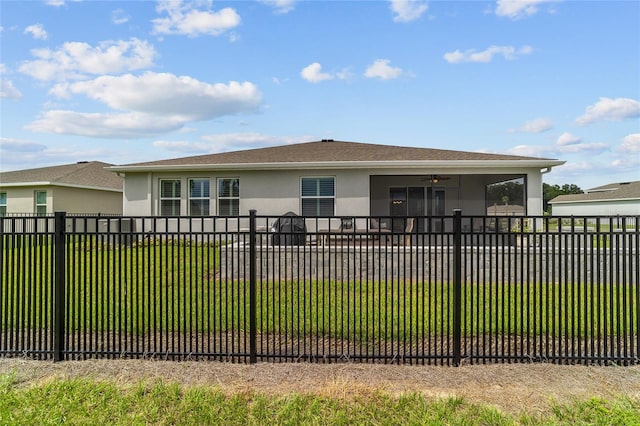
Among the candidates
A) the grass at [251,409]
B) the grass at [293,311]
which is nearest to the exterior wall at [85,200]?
the grass at [293,311]

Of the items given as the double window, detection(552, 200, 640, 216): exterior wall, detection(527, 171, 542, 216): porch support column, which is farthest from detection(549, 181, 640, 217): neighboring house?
the double window

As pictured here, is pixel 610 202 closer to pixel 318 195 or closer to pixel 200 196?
pixel 318 195

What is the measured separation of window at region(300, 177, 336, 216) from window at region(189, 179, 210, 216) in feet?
12.2

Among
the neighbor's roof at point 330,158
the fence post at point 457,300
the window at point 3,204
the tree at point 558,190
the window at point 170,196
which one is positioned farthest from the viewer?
the tree at point 558,190

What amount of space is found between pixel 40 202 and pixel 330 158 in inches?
602

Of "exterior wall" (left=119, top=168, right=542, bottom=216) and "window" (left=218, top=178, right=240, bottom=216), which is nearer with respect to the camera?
"exterior wall" (left=119, top=168, right=542, bottom=216)

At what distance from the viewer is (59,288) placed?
14.1 ft

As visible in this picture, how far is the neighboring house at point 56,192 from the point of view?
17547 mm

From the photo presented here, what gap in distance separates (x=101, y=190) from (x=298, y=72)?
14649 millimetres

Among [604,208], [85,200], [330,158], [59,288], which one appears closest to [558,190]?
[604,208]

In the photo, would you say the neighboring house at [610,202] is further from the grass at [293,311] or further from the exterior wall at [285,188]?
the grass at [293,311]

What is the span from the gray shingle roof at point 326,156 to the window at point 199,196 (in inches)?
30.8

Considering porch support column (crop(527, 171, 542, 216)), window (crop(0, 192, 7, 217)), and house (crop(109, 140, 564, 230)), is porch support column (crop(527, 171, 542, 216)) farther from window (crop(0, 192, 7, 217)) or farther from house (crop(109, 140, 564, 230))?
window (crop(0, 192, 7, 217))

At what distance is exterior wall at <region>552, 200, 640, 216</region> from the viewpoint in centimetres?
2521
